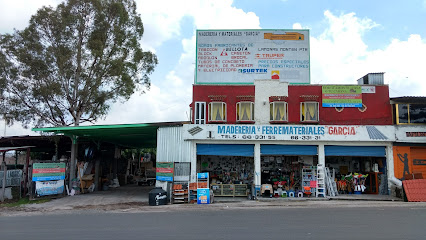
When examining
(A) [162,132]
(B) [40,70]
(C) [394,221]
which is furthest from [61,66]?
(C) [394,221]

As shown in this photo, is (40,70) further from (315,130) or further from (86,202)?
(315,130)

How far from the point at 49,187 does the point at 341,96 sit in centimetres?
1859

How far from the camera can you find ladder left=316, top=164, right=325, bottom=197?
19.5 metres

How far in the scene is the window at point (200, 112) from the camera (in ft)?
67.5

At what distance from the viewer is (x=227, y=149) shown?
2036cm

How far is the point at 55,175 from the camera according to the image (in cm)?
2073

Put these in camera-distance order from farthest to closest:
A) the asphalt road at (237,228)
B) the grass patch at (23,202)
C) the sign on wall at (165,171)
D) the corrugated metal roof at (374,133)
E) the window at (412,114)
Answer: the window at (412,114) < the corrugated metal roof at (374,133) < the sign on wall at (165,171) < the grass patch at (23,202) < the asphalt road at (237,228)

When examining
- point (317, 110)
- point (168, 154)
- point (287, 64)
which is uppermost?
point (287, 64)

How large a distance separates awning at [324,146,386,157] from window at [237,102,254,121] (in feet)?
16.2

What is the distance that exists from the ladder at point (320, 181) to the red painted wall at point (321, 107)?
2.81 metres

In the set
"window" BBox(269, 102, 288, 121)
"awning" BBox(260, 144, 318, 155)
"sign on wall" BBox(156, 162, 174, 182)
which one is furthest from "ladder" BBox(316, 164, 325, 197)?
"sign on wall" BBox(156, 162, 174, 182)

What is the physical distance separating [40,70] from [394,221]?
24303mm

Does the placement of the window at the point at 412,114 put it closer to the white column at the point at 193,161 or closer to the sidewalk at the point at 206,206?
the sidewalk at the point at 206,206

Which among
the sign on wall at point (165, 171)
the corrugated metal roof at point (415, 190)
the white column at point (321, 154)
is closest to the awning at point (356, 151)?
the white column at point (321, 154)
